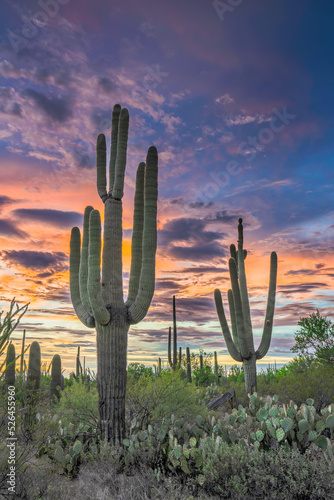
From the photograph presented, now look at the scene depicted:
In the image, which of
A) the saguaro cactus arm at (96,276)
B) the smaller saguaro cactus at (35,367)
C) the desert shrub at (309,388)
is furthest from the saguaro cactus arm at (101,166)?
the desert shrub at (309,388)

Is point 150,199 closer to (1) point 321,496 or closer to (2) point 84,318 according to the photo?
(2) point 84,318

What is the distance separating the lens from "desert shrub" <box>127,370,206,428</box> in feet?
32.7

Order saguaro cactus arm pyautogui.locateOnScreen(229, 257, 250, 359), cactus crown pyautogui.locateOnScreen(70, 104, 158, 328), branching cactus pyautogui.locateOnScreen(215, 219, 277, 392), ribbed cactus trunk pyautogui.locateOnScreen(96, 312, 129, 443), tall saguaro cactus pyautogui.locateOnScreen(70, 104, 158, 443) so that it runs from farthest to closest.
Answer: branching cactus pyautogui.locateOnScreen(215, 219, 277, 392)
saguaro cactus arm pyautogui.locateOnScreen(229, 257, 250, 359)
cactus crown pyautogui.locateOnScreen(70, 104, 158, 328)
tall saguaro cactus pyautogui.locateOnScreen(70, 104, 158, 443)
ribbed cactus trunk pyautogui.locateOnScreen(96, 312, 129, 443)

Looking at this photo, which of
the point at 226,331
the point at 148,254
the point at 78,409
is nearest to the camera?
the point at 148,254

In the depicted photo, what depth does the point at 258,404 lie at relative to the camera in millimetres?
11461

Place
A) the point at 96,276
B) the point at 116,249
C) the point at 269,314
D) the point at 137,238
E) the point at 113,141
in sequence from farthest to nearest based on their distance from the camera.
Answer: the point at 269,314 < the point at 113,141 < the point at 137,238 < the point at 116,249 < the point at 96,276

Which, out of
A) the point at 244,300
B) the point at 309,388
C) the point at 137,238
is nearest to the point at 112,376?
the point at 137,238

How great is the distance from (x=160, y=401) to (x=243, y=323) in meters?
5.52

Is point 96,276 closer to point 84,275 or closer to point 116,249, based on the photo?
point 116,249

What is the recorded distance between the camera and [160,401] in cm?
1033

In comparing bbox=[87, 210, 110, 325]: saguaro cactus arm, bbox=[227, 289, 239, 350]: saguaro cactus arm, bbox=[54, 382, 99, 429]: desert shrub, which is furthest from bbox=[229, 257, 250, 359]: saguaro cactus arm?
bbox=[87, 210, 110, 325]: saguaro cactus arm

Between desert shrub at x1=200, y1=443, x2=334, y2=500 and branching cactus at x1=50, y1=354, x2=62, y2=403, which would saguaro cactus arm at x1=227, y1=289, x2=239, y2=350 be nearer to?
branching cactus at x1=50, y1=354, x2=62, y2=403

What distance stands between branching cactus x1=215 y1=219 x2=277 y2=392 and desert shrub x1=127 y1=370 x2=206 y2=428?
365cm

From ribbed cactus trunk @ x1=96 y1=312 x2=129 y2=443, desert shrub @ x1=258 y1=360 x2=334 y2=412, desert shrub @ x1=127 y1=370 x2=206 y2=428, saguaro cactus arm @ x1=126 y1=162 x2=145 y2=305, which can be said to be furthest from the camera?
desert shrub @ x1=258 y1=360 x2=334 y2=412
